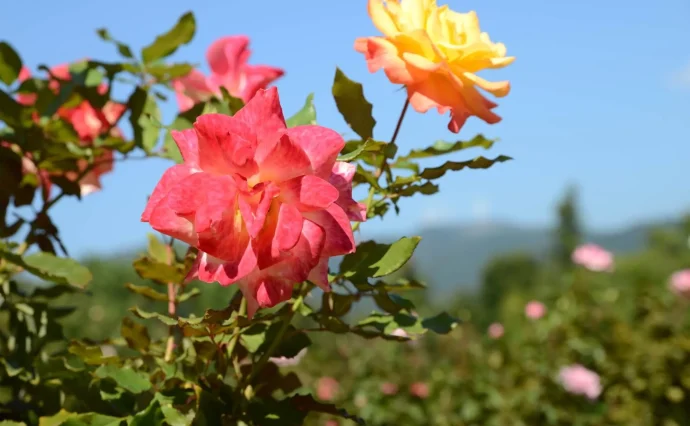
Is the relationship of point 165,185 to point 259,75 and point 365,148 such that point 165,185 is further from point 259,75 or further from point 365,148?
point 259,75

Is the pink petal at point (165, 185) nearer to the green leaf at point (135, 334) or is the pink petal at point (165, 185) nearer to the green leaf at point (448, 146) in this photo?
the green leaf at point (135, 334)

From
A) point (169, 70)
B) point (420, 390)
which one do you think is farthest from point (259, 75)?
point (420, 390)

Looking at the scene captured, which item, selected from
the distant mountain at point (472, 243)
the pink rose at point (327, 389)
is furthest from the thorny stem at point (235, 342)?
the distant mountain at point (472, 243)

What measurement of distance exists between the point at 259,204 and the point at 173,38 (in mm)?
584

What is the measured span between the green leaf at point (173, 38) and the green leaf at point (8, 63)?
169 mm

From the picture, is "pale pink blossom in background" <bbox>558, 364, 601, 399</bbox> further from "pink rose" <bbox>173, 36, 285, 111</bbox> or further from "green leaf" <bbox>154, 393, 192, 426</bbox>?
"green leaf" <bbox>154, 393, 192, 426</bbox>

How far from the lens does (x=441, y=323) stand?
796 millimetres

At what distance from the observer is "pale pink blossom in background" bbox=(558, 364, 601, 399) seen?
3.49m

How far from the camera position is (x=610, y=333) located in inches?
159

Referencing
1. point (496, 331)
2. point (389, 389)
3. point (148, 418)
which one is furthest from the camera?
point (496, 331)

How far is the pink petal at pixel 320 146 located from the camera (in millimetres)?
596

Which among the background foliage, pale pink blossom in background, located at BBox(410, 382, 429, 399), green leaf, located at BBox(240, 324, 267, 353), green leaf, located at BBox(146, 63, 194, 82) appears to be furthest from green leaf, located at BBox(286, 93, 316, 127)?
pale pink blossom in background, located at BBox(410, 382, 429, 399)

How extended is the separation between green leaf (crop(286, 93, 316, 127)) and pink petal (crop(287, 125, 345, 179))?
0.51ft

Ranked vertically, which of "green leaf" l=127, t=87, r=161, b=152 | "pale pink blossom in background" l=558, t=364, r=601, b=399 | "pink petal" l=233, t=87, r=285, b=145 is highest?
Answer: "pink petal" l=233, t=87, r=285, b=145
